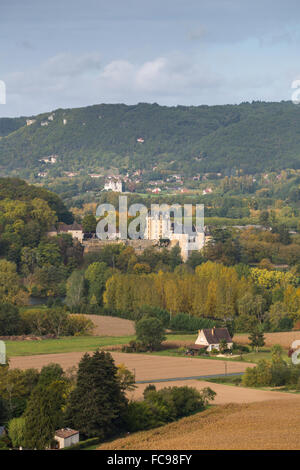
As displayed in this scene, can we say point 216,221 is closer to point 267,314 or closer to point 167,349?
point 267,314

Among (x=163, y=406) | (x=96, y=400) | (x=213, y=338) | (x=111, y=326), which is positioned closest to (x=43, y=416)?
(x=96, y=400)

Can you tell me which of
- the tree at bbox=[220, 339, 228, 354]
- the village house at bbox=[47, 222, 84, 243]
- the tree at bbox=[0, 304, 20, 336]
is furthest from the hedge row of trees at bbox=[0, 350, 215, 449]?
the village house at bbox=[47, 222, 84, 243]

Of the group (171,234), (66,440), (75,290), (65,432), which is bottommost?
(66,440)

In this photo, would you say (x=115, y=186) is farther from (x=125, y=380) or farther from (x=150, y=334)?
(x=125, y=380)

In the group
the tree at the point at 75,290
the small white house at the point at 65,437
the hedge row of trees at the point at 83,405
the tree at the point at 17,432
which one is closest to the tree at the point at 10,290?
the tree at the point at 75,290

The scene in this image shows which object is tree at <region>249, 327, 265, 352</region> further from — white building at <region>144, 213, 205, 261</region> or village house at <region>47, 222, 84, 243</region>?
village house at <region>47, 222, 84, 243</region>

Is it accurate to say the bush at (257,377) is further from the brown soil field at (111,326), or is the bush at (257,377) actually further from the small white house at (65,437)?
the brown soil field at (111,326)
